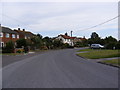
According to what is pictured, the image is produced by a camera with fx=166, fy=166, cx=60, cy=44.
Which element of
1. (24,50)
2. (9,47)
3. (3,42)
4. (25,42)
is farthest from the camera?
(3,42)

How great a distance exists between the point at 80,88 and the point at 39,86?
1.70 meters

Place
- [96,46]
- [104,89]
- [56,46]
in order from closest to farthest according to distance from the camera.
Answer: [104,89] < [96,46] < [56,46]

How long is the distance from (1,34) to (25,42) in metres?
8.41

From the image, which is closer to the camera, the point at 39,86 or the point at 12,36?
the point at 39,86

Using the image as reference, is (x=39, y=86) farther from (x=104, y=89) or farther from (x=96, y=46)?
(x=96, y=46)

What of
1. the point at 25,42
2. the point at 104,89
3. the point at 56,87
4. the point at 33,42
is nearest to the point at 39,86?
the point at 56,87

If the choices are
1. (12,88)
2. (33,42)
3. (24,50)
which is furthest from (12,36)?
(12,88)

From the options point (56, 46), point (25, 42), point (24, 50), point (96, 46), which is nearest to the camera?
point (24, 50)

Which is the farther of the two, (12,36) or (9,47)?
(12,36)

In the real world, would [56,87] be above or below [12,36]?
below

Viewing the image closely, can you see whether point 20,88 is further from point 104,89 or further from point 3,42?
point 3,42

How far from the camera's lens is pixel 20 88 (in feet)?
21.6

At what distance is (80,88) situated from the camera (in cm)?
639

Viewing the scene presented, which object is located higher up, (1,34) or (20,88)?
(1,34)
